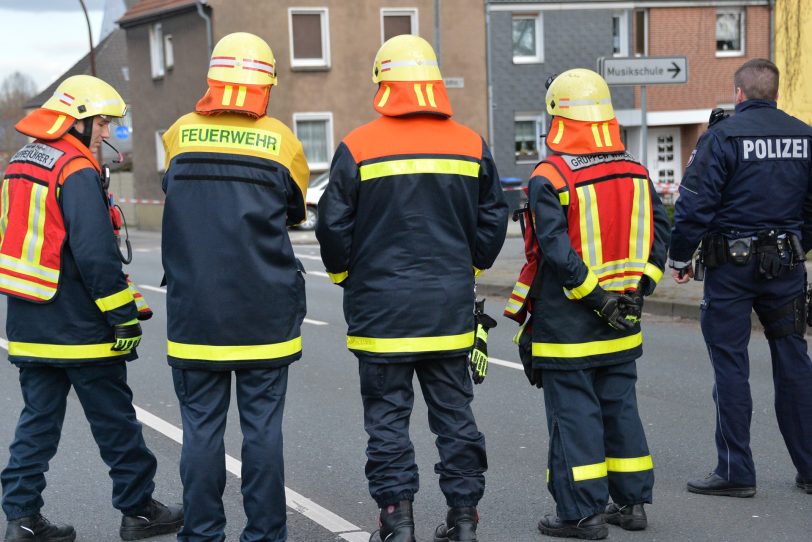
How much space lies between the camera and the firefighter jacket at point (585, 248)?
4953mm

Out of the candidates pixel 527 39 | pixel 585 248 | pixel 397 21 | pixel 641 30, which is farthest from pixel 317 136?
pixel 585 248

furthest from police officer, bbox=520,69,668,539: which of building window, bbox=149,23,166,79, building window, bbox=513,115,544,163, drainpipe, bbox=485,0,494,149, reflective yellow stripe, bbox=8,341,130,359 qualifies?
building window, bbox=149,23,166,79

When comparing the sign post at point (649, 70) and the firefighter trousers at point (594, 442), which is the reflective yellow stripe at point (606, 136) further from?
the sign post at point (649, 70)

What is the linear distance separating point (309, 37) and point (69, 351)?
93.3 ft

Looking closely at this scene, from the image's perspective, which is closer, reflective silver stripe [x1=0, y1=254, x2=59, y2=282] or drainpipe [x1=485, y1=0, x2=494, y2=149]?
reflective silver stripe [x1=0, y1=254, x2=59, y2=282]

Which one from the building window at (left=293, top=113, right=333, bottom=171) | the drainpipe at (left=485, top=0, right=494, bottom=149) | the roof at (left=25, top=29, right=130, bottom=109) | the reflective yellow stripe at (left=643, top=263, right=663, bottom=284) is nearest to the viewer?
the reflective yellow stripe at (left=643, top=263, right=663, bottom=284)

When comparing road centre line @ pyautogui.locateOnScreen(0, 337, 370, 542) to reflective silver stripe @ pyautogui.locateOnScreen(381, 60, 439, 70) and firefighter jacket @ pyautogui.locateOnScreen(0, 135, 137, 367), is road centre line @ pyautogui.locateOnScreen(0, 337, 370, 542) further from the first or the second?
reflective silver stripe @ pyautogui.locateOnScreen(381, 60, 439, 70)

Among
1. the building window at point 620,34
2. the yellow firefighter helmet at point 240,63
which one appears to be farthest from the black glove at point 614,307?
the building window at point 620,34

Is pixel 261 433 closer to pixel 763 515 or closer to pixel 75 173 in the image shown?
pixel 75 173

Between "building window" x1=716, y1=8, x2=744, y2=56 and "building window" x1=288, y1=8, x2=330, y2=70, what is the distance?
12.4 metres

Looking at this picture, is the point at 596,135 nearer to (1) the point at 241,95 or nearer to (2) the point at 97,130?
(1) the point at 241,95

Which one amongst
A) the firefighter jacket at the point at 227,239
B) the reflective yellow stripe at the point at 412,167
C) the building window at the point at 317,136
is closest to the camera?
the firefighter jacket at the point at 227,239

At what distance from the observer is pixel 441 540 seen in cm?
493

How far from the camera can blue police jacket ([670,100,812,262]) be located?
5520mm
